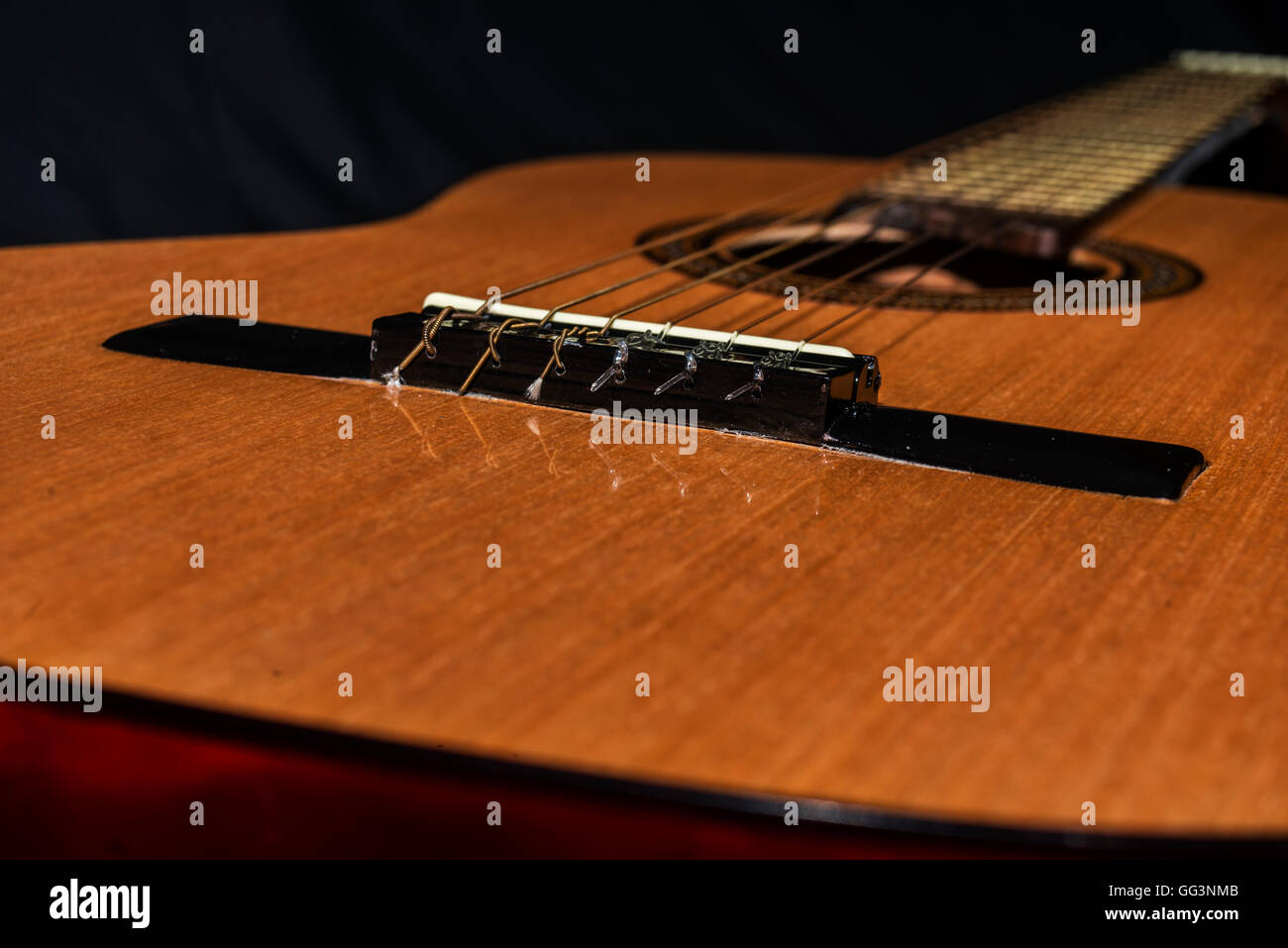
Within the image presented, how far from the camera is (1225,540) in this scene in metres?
0.51

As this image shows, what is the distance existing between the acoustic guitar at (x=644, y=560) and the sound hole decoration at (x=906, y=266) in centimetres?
2

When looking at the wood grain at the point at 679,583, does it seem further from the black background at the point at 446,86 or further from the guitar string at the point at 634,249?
the black background at the point at 446,86

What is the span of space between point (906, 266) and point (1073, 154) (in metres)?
0.28

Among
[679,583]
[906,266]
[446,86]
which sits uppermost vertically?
[446,86]

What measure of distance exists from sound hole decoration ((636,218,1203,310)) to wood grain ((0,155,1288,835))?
0.56 ft

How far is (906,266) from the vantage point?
1.05 m

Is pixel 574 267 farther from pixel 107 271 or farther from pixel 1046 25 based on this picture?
pixel 1046 25

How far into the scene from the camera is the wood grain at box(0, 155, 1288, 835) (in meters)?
0.37

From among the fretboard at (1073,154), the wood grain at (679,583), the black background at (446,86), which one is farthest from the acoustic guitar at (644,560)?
the black background at (446,86)

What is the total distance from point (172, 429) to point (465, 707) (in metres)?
0.26

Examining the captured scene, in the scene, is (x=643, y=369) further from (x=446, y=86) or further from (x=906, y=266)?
(x=446, y=86)

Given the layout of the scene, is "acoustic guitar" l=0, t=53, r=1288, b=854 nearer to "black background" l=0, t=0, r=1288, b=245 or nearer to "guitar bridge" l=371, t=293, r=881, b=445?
"guitar bridge" l=371, t=293, r=881, b=445

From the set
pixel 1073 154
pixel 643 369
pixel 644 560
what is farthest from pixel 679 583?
pixel 1073 154
